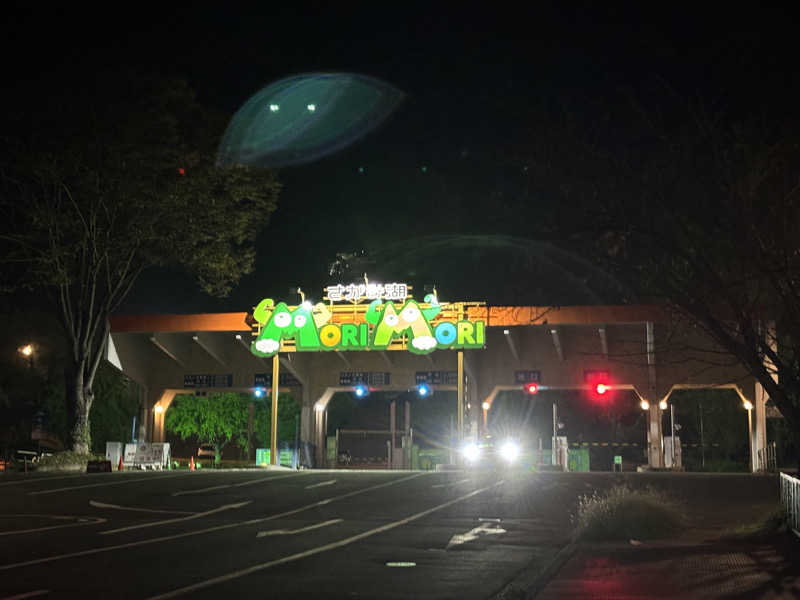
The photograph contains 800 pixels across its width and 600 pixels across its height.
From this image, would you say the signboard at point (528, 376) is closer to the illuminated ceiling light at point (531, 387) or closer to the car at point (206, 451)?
the illuminated ceiling light at point (531, 387)

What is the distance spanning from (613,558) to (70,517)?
1078cm

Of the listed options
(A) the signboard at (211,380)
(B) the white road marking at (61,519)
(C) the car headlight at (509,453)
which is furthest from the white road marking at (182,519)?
(A) the signboard at (211,380)

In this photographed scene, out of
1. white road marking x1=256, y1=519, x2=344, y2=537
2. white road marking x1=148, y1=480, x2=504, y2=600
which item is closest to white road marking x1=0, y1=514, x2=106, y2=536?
white road marking x1=256, y1=519, x2=344, y2=537

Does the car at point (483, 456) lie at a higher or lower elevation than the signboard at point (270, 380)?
lower

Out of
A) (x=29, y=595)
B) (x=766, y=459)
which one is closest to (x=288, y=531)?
(x=29, y=595)

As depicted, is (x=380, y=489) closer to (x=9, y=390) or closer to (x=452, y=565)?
(x=452, y=565)

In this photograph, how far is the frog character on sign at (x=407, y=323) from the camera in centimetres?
3844

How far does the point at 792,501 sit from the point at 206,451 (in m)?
52.2

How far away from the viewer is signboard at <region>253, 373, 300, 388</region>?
47.5 meters

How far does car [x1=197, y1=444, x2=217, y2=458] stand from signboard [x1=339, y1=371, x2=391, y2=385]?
61.1 ft

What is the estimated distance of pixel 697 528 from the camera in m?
16.0

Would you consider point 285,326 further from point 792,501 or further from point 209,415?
point 792,501

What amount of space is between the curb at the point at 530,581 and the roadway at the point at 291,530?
224 millimetres

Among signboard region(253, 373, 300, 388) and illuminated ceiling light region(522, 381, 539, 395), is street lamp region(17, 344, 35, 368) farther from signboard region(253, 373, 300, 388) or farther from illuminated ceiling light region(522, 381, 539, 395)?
illuminated ceiling light region(522, 381, 539, 395)
